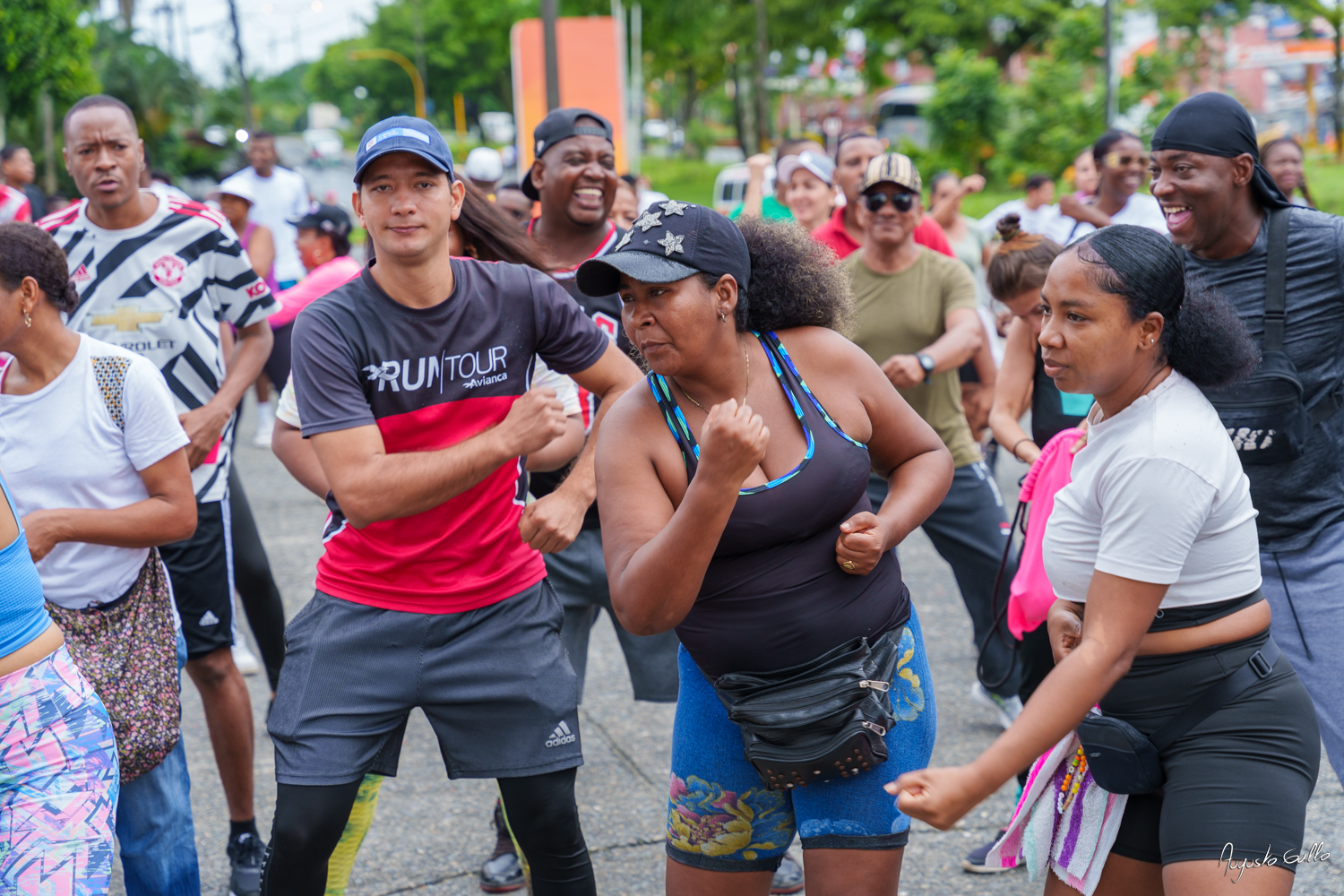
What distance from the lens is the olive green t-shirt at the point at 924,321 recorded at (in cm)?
493

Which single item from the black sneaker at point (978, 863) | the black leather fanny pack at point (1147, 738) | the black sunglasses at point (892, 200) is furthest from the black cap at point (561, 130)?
the black leather fanny pack at point (1147, 738)

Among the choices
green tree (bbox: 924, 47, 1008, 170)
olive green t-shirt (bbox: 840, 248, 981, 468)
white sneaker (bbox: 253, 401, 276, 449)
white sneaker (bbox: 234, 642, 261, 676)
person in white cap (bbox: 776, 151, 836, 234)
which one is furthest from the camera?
green tree (bbox: 924, 47, 1008, 170)

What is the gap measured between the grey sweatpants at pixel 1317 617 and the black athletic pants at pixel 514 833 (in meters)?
1.86

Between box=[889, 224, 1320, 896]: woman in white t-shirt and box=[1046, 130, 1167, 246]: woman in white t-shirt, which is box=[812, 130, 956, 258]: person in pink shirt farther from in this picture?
box=[889, 224, 1320, 896]: woman in white t-shirt

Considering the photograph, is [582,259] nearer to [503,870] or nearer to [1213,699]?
[503,870]

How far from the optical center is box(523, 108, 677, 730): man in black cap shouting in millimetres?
4105

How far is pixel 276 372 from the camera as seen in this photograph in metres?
7.65

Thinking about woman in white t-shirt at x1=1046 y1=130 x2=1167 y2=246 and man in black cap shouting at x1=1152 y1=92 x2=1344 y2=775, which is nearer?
man in black cap shouting at x1=1152 y1=92 x2=1344 y2=775

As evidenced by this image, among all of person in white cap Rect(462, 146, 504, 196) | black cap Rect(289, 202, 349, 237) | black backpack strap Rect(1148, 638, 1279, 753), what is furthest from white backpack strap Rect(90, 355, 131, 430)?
person in white cap Rect(462, 146, 504, 196)

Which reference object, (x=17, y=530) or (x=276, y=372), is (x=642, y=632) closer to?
(x=17, y=530)

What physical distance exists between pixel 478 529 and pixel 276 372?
5.17m

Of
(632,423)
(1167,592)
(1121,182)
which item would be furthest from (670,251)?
(1121,182)

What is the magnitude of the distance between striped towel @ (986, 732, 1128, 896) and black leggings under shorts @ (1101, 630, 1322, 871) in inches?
1.7

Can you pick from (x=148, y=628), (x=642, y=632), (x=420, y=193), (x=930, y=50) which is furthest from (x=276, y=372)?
(x=930, y=50)
